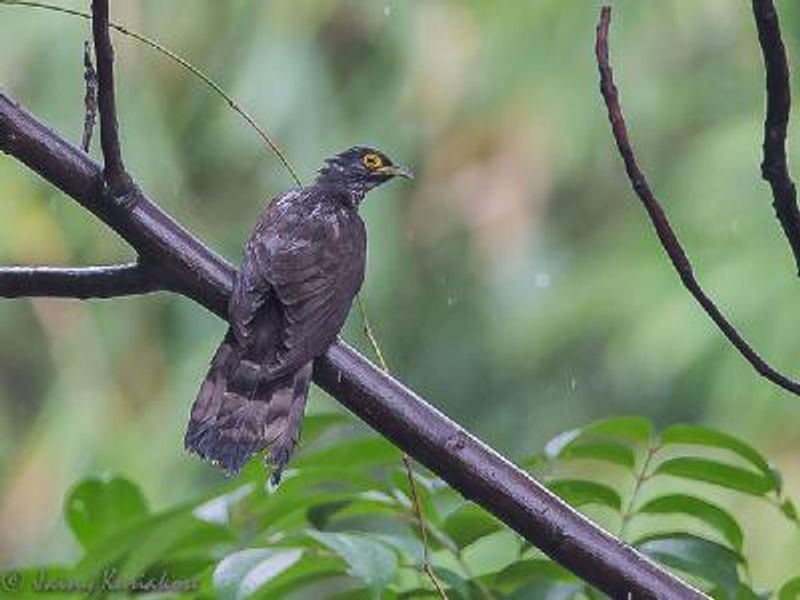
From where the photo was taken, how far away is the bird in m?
1.52

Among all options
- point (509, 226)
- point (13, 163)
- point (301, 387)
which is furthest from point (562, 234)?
point (301, 387)

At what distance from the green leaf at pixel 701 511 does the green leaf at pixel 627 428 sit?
0.06 m

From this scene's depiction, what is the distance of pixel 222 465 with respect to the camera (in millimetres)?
1496

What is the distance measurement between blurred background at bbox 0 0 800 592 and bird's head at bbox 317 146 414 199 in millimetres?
3676

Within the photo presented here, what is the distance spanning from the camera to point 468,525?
5.21 feet

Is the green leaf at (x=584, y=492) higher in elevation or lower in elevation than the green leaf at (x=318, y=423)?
higher

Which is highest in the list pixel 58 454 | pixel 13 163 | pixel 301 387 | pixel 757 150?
pixel 301 387

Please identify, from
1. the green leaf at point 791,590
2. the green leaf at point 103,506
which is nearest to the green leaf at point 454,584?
the green leaf at point 791,590

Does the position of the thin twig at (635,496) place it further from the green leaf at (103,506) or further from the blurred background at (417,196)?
the blurred background at (417,196)

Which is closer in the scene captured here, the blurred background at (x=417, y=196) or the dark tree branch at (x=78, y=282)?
the dark tree branch at (x=78, y=282)

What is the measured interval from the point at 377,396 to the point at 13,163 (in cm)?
498

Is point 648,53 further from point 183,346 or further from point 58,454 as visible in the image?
point 58,454

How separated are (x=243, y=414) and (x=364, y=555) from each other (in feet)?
0.50

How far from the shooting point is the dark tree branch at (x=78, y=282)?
146cm
